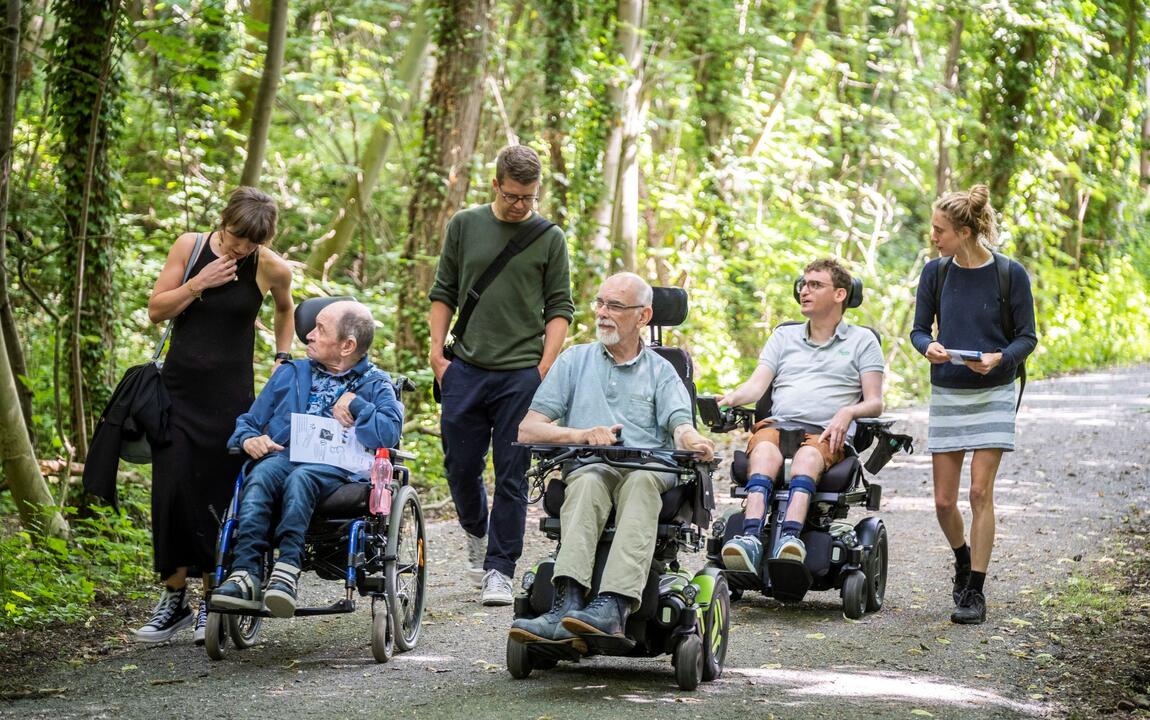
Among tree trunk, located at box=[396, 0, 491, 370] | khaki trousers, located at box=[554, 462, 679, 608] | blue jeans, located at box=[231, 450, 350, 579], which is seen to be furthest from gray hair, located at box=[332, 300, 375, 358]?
tree trunk, located at box=[396, 0, 491, 370]

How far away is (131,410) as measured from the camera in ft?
17.2

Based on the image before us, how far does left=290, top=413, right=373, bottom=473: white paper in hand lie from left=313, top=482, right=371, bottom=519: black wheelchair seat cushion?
0.38 feet

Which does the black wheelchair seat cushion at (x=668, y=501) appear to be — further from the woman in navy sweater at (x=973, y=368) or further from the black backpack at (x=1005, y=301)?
the black backpack at (x=1005, y=301)

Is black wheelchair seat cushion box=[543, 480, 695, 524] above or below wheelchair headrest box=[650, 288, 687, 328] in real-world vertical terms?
below

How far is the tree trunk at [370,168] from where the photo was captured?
15531 mm

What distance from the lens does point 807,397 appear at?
6281 mm

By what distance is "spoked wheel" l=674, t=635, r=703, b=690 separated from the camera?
4473 mm

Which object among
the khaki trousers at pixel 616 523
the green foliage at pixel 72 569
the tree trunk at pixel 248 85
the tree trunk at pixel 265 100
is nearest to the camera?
the khaki trousers at pixel 616 523

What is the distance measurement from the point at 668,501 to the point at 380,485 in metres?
1.13

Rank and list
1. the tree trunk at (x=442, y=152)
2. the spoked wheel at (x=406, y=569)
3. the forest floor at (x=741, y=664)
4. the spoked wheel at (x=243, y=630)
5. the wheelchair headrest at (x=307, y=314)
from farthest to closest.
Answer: the tree trunk at (x=442, y=152) → the wheelchair headrest at (x=307, y=314) → the spoked wheel at (x=243, y=630) → the spoked wheel at (x=406, y=569) → the forest floor at (x=741, y=664)

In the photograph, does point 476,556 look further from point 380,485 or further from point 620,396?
point 620,396

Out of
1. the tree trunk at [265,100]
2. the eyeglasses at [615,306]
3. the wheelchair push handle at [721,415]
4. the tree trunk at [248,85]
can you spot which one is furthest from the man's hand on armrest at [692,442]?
the tree trunk at [248,85]

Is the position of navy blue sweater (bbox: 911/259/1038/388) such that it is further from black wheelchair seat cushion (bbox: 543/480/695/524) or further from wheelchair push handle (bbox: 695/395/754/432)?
black wheelchair seat cushion (bbox: 543/480/695/524)

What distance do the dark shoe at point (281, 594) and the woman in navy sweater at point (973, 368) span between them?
296 centimetres
